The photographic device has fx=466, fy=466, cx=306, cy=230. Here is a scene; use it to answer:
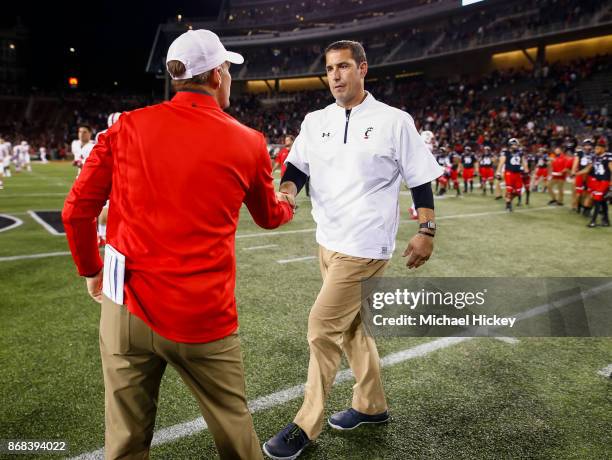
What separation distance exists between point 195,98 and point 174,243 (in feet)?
1.71

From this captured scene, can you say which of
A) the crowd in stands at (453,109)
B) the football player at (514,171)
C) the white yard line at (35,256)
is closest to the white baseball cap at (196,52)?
the white yard line at (35,256)

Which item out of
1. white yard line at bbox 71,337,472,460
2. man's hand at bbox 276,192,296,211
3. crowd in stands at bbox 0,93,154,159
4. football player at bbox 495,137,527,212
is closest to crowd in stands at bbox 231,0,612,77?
crowd in stands at bbox 0,93,154,159

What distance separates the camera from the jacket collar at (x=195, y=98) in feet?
5.38

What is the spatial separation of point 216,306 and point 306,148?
1390 mm

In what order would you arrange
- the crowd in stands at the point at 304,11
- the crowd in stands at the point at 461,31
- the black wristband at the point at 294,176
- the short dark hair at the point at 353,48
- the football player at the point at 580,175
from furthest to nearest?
the crowd in stands at the point at 304,11 < the crowd in stands at the point at 461,31 < the football player at the point at 580,175 < the black wristband at the point at 294,176 < the short dark hair at the point at 353,48

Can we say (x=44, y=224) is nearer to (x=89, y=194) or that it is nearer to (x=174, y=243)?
(x=89, y=194)

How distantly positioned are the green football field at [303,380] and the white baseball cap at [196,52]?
6.63ft

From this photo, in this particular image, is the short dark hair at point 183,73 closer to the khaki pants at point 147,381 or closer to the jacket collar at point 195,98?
the jacket collar at point 195,98

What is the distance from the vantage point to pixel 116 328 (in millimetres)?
1662

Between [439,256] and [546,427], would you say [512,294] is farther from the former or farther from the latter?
[546,427]

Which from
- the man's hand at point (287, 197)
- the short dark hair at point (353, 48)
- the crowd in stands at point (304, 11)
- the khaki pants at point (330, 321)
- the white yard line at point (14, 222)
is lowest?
the white yard line at point (14, 222)

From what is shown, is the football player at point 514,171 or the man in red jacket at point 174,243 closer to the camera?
the man in red jacket at point 174,243

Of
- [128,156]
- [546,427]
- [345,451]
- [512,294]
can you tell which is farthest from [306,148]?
[512,294]

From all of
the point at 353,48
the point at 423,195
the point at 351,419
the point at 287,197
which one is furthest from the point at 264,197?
the point at 351,419
